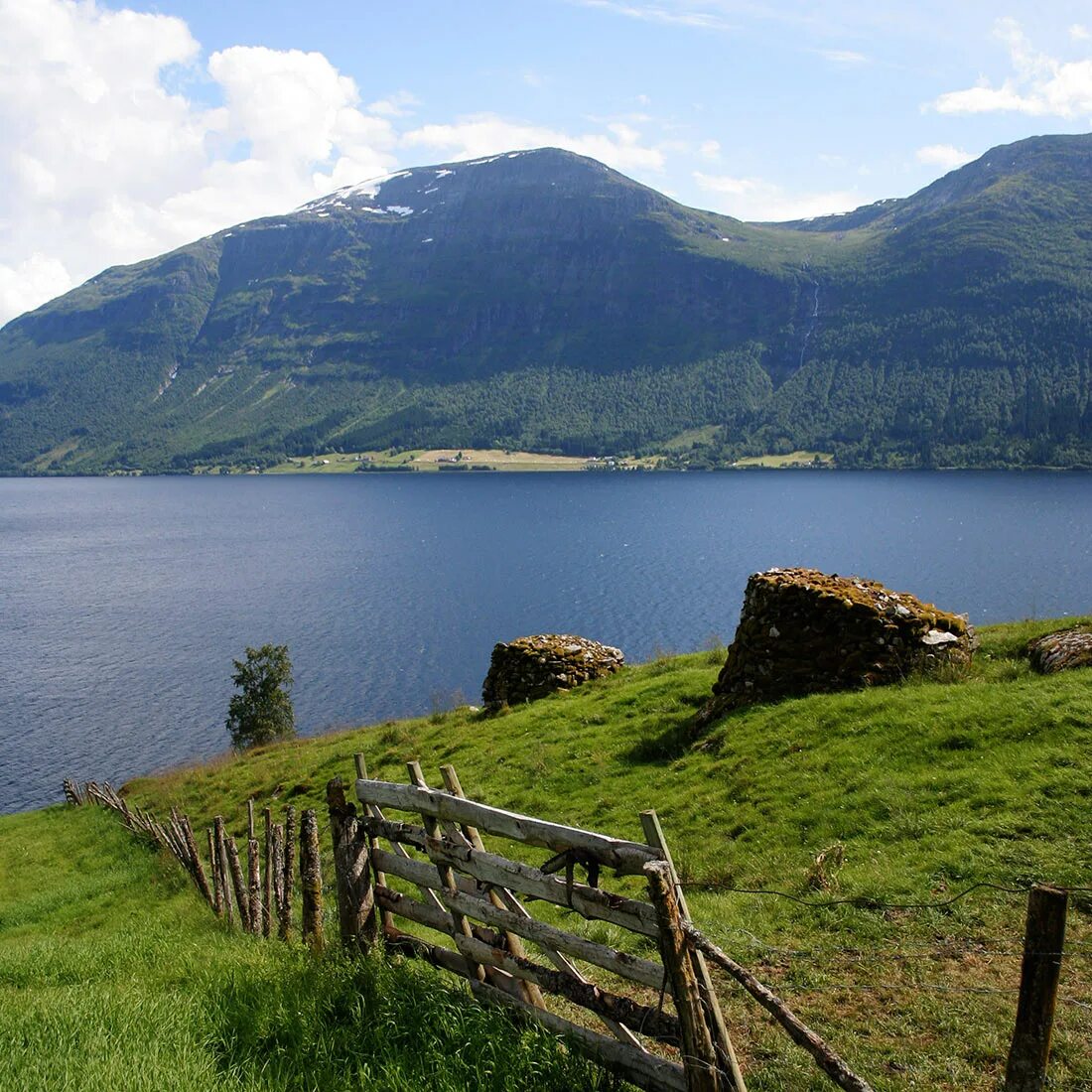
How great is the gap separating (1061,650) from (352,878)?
15384mm

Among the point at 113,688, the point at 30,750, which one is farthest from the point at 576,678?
the point at 113,688

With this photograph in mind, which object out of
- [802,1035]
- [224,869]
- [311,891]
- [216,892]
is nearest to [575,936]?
[802,1035]

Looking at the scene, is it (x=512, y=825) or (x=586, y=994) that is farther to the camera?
(x=512, y=825)

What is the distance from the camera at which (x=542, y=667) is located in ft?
99.3

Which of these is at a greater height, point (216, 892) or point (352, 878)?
point (352, 878)

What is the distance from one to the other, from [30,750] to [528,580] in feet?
222

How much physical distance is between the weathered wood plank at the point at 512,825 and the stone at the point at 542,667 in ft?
65.7

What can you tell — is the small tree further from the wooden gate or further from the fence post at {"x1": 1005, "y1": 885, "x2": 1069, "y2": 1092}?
the fence post at {"x1": 1005, "y1": 885, "x2": 1069, "y2": 1092}

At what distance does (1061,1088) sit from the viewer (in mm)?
7027

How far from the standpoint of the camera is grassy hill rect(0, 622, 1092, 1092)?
826 cm

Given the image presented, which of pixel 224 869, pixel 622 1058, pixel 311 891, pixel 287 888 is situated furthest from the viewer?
pixel 224 869

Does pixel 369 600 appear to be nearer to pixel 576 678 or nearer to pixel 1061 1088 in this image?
pixel 576 678

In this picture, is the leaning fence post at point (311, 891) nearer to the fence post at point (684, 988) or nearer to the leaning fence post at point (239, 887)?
the leaning fence post at point (239, 887)

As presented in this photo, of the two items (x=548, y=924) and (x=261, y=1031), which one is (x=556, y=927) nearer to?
(x=548, y=924)
